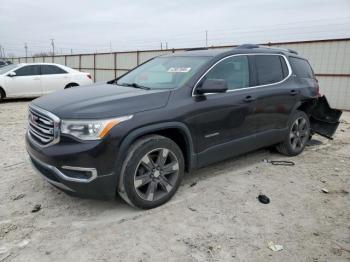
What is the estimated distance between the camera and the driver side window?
417 cm

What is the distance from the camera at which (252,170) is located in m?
4.92

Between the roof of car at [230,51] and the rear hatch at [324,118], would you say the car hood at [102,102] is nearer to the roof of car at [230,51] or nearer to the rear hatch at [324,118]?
the roof of car at [230,51]

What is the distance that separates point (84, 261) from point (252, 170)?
2.95 m

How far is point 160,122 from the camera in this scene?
350 centimetres

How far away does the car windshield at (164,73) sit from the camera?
4.02 m

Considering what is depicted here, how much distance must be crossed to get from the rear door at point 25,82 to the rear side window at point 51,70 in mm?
169

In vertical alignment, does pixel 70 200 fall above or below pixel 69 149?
below

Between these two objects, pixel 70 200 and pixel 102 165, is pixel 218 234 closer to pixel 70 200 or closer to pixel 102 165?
pixel 102 165

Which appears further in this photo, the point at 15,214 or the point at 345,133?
the point at 345,133

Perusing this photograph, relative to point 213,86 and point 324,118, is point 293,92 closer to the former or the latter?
point 324,118

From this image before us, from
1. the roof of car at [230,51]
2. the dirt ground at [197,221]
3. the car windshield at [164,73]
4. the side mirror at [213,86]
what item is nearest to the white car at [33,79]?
the dirt ground at [197,221]

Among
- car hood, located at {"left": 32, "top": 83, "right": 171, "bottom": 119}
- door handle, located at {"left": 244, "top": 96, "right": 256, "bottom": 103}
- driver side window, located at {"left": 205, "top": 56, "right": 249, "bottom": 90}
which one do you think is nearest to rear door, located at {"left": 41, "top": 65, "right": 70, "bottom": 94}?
car hood, located at {"left": 32, "top": 83, "right": 171, "bottom": 119}

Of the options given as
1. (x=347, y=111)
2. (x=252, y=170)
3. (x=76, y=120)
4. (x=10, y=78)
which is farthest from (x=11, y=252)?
(x=347, y=111)

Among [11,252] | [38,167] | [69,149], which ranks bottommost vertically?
[11,252]
